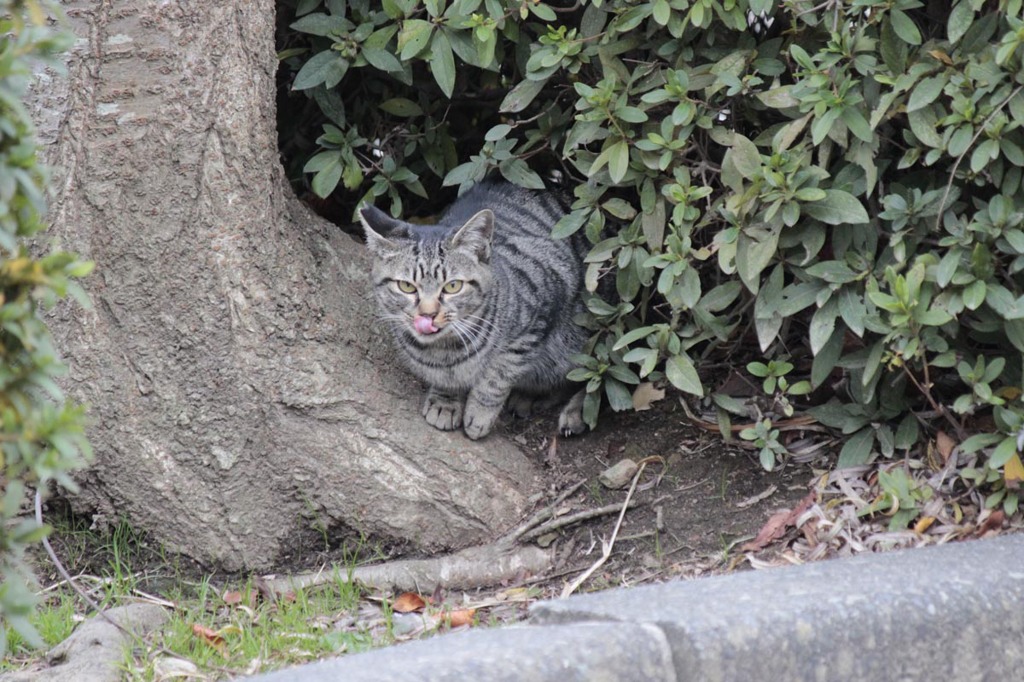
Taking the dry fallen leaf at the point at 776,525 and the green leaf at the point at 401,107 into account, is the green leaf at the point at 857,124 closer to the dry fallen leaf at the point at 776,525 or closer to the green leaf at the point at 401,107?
the dry fallen leaf at the point at 776,525

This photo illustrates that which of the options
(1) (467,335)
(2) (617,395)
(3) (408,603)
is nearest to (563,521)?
(2) (617,395)

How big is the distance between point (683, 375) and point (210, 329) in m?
1.69

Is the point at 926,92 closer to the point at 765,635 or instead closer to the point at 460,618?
the point at 765,635

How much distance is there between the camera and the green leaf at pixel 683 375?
392 centimetres

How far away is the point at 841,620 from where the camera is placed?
2.67 meters

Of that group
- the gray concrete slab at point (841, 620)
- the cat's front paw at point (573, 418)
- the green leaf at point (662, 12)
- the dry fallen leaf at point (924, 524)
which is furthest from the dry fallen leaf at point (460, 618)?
the green leaf at point (662, 12)

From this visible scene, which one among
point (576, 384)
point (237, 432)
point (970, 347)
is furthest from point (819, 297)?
point (237, 432)

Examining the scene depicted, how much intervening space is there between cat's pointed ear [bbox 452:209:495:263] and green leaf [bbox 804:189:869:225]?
143 cm

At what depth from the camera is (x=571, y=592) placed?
3822 millimetres

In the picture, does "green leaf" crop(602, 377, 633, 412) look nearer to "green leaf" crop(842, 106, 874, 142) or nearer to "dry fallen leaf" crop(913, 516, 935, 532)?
"dry fallen leaf" crop(913, 516, 935, 532)

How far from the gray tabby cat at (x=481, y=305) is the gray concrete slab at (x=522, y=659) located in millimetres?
1848

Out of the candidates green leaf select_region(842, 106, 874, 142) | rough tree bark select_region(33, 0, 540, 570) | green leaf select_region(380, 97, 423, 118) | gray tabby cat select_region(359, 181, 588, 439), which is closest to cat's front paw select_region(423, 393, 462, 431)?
gray tabby cat select_region(359, 181, 588, 439)

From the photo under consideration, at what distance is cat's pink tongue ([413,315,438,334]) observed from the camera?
14.6ft

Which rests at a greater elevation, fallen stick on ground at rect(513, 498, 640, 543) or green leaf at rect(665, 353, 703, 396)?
green leaf at rect(665, 353, 703, 396)
